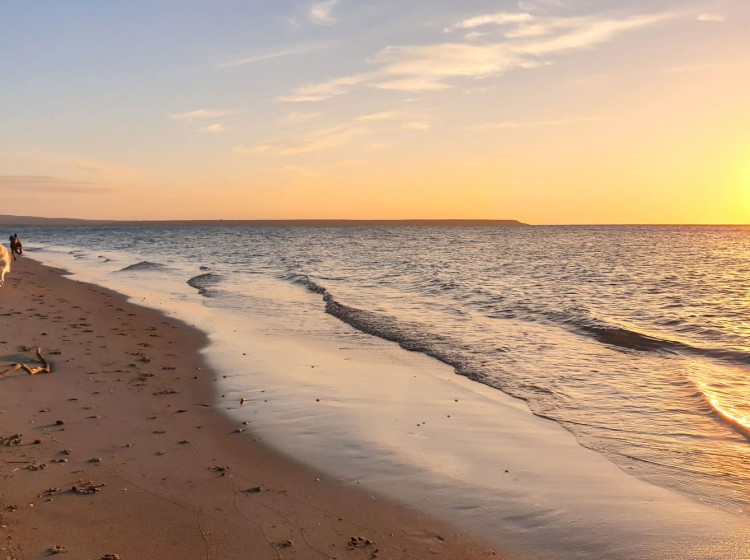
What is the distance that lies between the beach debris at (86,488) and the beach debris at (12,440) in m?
1.48

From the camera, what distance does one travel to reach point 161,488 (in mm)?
5910

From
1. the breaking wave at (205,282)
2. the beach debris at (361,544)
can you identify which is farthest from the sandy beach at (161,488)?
the breaking wave at (205,282)

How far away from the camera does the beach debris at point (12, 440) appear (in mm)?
6796

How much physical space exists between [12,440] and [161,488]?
7.47 feet

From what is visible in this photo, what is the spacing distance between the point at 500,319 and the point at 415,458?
11.5 m

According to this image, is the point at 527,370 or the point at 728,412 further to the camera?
the point at 527,370

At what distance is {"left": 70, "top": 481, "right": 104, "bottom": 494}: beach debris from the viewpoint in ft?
18.7

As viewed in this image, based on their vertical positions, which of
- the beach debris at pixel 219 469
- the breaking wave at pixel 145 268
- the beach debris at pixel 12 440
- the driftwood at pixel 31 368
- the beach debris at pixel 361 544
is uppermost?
the driftwood at pixel 31 368

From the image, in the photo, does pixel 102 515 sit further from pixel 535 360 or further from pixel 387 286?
pixel 387 286

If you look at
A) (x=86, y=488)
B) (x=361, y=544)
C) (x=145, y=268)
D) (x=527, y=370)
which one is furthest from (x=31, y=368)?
(x=145, y=268)

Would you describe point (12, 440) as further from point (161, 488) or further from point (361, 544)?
point (361, 544)

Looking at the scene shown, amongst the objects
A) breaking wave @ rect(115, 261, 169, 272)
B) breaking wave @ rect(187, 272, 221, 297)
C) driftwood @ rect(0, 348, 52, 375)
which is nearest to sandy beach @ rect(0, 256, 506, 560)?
driftwood @ rect(0, 348, 52, 375)

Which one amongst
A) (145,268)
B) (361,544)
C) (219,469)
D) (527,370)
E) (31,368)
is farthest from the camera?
(145,268)

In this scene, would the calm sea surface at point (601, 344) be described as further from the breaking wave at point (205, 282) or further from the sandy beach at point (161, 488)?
the sandy beach at point (161, 488)
